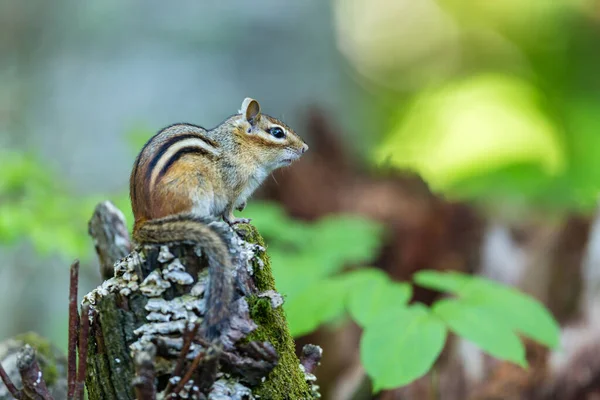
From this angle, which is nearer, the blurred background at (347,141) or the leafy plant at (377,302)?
the leafy plant at (377,302)

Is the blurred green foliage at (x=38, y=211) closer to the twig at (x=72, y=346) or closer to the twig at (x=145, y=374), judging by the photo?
the twig at (x=72, y=346)

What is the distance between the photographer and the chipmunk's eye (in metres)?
2.15

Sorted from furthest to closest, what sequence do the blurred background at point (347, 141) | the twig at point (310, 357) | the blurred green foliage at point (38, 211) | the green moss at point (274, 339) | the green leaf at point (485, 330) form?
the blurred background at point (347, 141)
the blurred green foliage at point (38, 211)
the green leaf at point (485, 330)
the twig at point (310, 357)
the green moss at point (274, 339)

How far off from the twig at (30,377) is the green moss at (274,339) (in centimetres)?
45

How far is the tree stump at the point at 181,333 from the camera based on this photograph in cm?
123

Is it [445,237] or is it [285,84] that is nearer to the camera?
[445,237]

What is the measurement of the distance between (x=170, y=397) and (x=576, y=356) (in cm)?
214

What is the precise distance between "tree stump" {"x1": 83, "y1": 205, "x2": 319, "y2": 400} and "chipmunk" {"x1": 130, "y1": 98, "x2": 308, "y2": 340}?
36 mm

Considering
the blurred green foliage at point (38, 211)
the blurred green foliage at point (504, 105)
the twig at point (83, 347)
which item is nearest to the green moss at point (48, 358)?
the blurred green foliage at point (38, 211)

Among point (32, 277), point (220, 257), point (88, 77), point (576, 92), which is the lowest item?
point (220, 257)

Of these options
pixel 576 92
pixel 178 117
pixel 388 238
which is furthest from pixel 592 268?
pixel 576 92

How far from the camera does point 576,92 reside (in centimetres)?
952

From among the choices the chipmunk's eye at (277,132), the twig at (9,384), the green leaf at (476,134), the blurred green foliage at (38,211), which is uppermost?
the green leaf at (476,134)

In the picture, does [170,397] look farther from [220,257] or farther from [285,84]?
[285,84]
